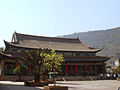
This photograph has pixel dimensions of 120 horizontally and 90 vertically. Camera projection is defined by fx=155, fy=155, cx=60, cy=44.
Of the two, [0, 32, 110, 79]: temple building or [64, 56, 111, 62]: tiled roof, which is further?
[64, 56, 111, 62]: tiled roof

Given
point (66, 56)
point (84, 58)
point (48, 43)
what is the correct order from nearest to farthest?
point (66, 56), point (84, 58), point (48, 43)

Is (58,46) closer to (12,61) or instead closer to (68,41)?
(68,41)

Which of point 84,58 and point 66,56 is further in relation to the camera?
point 84,58

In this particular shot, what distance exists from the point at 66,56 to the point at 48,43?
31.6 ft

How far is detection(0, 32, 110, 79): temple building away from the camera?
41.8m

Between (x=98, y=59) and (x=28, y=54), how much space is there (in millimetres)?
30995

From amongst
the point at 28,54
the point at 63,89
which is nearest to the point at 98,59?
the point at 28,54

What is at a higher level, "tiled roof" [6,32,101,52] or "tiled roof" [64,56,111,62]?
"tiled roof" [6,32,101,52]

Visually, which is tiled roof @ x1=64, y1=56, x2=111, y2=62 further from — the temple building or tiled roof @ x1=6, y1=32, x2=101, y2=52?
tiled roof @ x1=6, y1=32, x2=101, y2=52

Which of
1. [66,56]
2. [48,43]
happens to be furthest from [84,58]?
[48,43]

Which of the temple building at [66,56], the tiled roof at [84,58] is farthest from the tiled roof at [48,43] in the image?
the tiled roof at [84,58]

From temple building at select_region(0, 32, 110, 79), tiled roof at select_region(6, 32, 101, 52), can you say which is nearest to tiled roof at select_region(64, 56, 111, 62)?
temple building at select_region(0, 32, 110, 79)

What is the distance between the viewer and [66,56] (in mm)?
48500

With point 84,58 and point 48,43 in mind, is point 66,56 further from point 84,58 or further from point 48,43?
point 48,43
